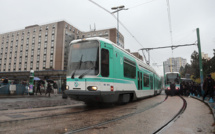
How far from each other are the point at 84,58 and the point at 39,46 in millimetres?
53922

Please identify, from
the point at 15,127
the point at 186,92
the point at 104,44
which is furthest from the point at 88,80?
the point at 186,92

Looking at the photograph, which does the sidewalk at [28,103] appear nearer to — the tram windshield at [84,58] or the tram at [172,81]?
the tram windshield at [84,58]

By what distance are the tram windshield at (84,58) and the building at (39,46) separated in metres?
41.7

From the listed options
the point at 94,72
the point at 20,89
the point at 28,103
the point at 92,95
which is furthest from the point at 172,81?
the point at 20,89

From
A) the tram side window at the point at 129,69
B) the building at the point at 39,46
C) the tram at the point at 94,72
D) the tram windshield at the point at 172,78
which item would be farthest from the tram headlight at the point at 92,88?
the building at the point at 39,46

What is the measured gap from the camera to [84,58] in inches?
277

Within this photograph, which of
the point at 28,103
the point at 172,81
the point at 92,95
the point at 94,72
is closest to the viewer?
the point at 92,95

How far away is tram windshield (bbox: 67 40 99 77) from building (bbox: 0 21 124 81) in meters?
41.7

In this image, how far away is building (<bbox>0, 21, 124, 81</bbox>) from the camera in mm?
52156

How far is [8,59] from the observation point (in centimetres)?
6134

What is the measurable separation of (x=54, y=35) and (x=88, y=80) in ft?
166

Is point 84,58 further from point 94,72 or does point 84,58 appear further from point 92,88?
point 92,88

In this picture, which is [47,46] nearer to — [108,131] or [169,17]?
[169,17]

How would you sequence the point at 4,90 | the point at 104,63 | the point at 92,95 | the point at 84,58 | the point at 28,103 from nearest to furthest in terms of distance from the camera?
the point at 92,95 → the point at 104,63 → the point at 84,58 → the point at 28,103 → the point at 4,90
